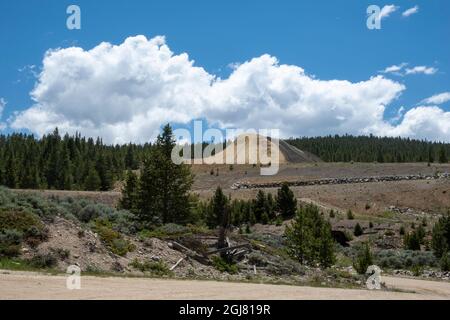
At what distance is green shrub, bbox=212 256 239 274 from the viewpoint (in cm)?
2245

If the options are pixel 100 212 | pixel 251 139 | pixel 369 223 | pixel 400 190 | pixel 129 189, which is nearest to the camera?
pixel 100 212

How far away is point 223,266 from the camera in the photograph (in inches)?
894

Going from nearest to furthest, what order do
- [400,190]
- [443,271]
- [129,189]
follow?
[443,271] < [129,189] < [400,190]

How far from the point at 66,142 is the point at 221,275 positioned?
115m

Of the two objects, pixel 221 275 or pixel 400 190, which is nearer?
pixel 221 275

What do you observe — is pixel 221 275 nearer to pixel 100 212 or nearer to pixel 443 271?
pixel 100 212

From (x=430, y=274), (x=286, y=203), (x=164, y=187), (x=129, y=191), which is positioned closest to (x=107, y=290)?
(x=164, y=187)

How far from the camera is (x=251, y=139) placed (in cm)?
17850

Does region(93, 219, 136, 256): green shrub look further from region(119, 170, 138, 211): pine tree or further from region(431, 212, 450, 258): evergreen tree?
region(431, 212, 450, 258): evergreen tree

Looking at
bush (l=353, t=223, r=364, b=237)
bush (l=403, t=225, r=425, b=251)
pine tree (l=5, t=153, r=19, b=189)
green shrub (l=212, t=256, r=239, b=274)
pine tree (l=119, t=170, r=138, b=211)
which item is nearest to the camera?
green shrub (l=212, t=256, r=239, b=274)

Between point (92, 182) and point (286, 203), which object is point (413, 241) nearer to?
point (286, 203)

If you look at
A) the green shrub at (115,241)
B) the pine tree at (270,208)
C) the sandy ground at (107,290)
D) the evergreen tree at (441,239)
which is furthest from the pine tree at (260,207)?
the sandy ground at (107,290)

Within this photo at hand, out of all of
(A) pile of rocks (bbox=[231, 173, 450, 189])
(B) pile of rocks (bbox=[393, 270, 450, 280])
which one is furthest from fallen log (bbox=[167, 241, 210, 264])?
(A) pile of rocks (bbox=[231, 173, 450, 189])
